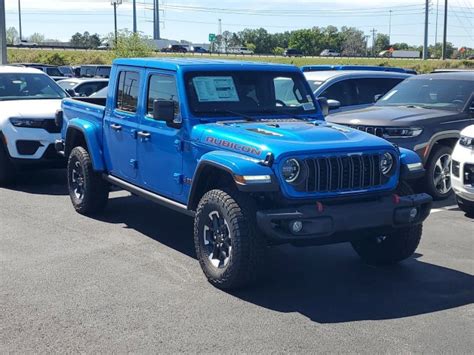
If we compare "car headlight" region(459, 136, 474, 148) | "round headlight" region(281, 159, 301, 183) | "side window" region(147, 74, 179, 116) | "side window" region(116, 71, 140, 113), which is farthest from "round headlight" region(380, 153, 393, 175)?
"side window" region(116, 71, 140, 113)

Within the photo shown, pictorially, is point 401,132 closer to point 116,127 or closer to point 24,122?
point 116,127

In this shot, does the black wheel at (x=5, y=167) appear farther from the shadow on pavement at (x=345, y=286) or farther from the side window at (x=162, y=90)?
the side window at (x=162, y=90)

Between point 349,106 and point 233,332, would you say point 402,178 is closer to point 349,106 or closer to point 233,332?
point 233,332

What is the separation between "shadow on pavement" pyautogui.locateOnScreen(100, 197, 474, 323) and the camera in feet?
17.7

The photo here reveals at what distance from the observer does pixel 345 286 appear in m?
6.01

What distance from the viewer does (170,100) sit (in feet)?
22.3

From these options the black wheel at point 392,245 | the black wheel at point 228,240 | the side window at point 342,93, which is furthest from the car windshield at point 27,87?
the black wheel at point 392,245

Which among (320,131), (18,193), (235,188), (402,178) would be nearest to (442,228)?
(402,178)

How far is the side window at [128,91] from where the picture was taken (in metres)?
7.50

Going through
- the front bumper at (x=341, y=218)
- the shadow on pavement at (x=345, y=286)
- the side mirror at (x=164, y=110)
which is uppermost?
the side mirror at (x=164, y=110)

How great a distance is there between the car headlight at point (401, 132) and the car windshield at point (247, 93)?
99.6 inches

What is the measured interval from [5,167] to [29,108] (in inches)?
39.6

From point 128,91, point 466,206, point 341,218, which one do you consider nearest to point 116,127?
point 128,91

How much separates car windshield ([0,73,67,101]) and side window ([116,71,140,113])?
4320mm
